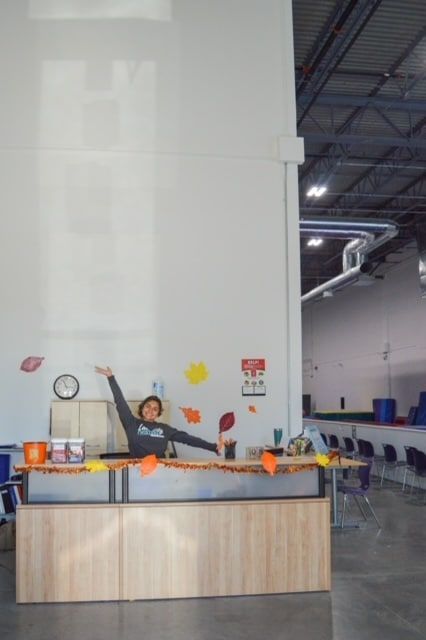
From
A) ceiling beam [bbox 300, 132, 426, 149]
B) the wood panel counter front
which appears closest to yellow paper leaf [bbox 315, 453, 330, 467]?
the wood panel counter front

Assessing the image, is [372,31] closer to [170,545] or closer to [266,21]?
[266,21]

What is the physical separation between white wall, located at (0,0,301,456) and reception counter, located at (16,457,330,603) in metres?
A: 2.37

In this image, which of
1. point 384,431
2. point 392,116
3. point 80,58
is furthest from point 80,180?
point 384,431

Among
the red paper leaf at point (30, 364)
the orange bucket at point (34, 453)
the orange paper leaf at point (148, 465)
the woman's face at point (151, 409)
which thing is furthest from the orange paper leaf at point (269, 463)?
the red paper leaf at point (30, 364)

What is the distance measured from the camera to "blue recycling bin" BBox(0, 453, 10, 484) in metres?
6.60

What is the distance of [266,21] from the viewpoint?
7520mm

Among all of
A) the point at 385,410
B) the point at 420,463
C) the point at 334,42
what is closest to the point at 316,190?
the point at 334,42

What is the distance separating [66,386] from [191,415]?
1330mm

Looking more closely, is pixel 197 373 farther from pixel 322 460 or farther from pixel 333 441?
pixel 333 441

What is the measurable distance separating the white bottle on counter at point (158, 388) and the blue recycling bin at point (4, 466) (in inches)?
62.7

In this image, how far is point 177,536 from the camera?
4.52 metres

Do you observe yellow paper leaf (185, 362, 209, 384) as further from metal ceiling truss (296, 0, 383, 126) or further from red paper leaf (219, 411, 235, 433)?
metal ceiling truss (296, 0, 383, 126)

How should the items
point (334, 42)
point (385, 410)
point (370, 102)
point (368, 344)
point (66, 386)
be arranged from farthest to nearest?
1. point (368, 344)
2. point (385, 410)
3. point (370, 102)
4. point (334, 42)
5. point (66, 386)

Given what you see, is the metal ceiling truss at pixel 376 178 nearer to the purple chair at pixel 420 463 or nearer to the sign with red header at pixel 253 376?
the purple chair at pixel 420 463
